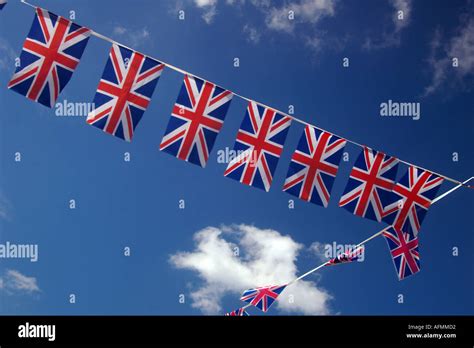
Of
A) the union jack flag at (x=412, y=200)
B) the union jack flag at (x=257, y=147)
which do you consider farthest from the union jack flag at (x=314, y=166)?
the union jack flag at (x=412, y=200)

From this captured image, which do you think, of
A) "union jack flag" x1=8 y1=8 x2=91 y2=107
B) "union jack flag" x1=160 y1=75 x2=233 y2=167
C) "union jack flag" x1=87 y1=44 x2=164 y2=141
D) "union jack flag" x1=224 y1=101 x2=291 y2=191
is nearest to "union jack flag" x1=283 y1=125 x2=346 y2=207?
"union jack flag" x1=224 y1=101 x2=291 y2=191

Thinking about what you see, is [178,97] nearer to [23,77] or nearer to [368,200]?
[23,77]

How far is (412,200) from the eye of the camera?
33.3 feet

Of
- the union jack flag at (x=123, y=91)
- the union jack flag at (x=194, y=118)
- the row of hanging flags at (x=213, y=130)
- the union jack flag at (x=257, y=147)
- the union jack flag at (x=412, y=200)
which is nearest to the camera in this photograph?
the row of hanging flags at (x=213, y=130)

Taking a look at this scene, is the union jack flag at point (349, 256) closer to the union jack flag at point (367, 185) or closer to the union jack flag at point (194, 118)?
the union jack flag at point (367, 185)

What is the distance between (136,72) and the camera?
8719 millimetres

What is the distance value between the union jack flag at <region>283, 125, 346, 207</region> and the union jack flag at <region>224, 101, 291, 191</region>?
1.93ft

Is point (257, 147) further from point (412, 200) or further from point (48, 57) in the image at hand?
point (48, 57)

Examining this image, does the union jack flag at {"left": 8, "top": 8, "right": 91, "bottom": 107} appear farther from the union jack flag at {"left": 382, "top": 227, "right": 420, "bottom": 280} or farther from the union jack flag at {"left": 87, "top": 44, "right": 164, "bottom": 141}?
the union jack flag at {"left": 382, "top": 227, "right": 420, "bottom": 280}

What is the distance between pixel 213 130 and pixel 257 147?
3.67ft

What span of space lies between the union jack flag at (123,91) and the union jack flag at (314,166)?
3775 mm

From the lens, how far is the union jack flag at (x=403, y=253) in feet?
39.7
